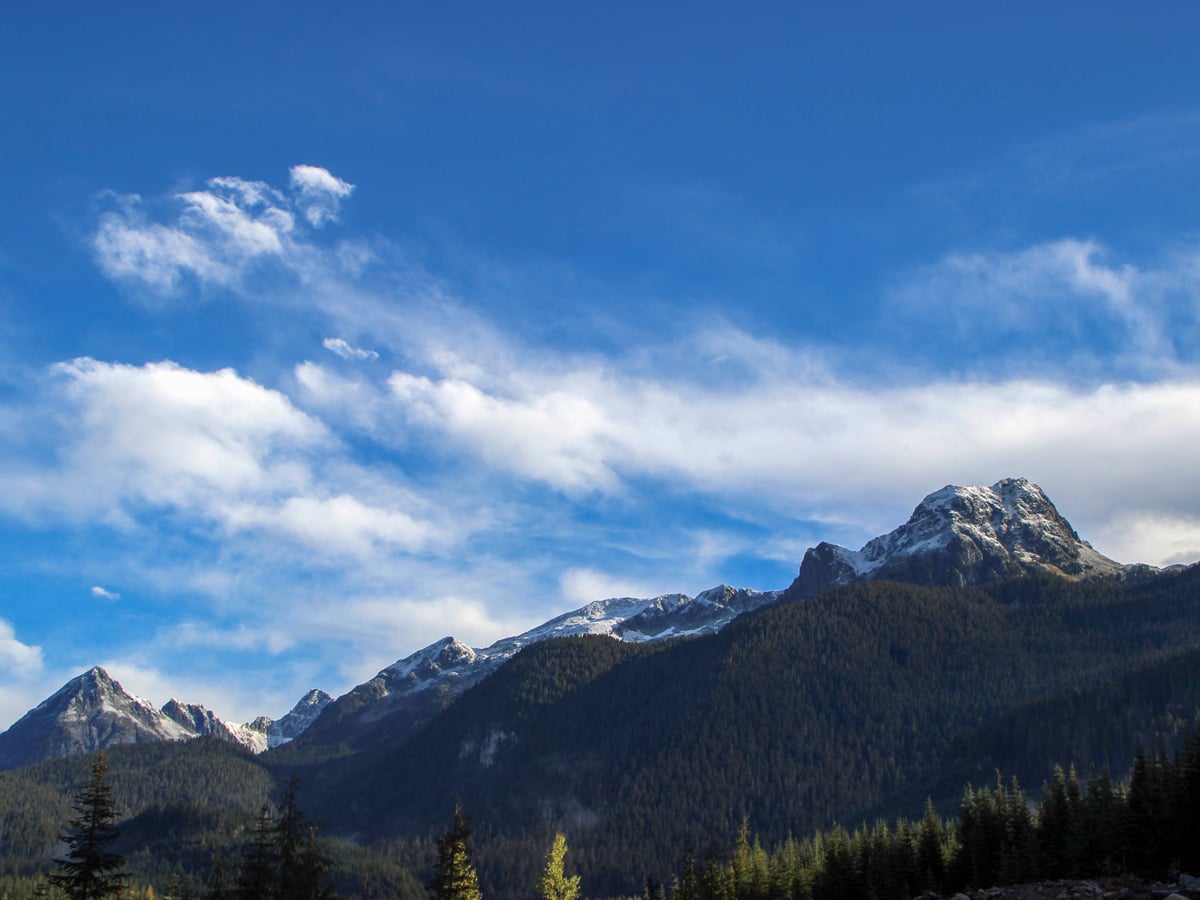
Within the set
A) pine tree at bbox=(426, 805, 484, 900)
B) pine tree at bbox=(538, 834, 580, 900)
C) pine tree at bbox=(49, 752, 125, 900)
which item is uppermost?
pine tree at bbox=(49, 752, 125, 900)

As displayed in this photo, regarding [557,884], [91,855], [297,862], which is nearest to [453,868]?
[297,862]

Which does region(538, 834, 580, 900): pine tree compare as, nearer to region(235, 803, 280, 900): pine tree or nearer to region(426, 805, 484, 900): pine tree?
region(426, 805, 484, 900): pine tree

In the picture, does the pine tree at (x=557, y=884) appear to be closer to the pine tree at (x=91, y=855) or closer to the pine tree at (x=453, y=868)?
the pine tree at (x=453, y=868)

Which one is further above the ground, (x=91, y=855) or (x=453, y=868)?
(x=91, y=855)

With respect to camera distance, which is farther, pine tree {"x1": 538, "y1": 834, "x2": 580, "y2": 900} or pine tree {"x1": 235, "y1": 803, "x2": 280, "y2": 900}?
pine tree {"x1": 538, "y1": 834, "x2": 580, "y2": 900}

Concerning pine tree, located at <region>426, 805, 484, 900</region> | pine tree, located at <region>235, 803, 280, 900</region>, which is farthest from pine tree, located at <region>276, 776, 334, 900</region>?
pine tree, located at <region>426, 805, 484, 900</region>

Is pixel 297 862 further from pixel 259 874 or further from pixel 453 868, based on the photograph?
pixel 453 868

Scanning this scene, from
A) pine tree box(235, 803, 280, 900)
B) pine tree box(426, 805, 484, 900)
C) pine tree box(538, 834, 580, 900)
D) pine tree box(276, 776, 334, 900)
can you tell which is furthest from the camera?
pine tree box(538, 834, 580, 900)

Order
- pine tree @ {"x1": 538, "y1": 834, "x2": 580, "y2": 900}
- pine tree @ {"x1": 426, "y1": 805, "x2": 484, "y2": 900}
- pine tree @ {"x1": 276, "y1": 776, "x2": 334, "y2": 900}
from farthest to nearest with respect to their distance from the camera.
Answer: pine tree @ {"x1": 538, "y1": 834, "x2": 580, "y2": 900} < pine tree @ {"x1": 426, "y1": 805, "x2": 484, "y2": 900} < pine tree @ {"x1": 276, "y1": 776, "x2": 334, "y2": 900}

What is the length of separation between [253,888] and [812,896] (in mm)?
85073

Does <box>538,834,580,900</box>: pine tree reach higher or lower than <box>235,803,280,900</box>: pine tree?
lower

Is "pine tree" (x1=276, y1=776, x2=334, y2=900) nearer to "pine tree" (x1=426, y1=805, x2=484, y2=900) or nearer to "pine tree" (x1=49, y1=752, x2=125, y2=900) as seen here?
"pine tree" (x1=49, y1=752, x2=125, y2=900)

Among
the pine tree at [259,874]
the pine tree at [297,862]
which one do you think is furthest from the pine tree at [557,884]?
the pine tree at [259,874]

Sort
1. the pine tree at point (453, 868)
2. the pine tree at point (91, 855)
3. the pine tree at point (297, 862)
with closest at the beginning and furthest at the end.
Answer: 1. the pine tree at point (91, 855)
2. the pine tree at point (297, 862)
3. the pine tree at point (453, 868)
